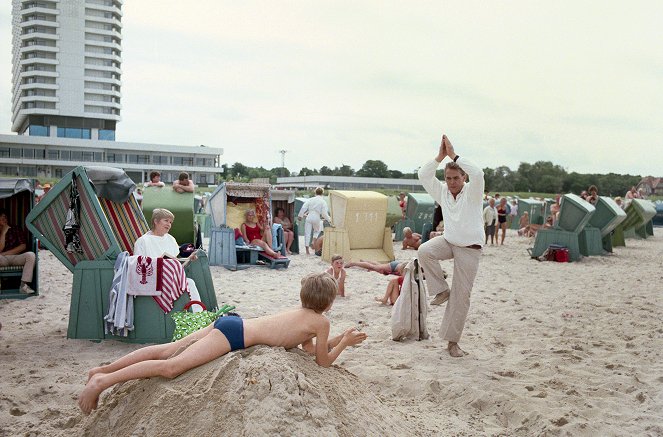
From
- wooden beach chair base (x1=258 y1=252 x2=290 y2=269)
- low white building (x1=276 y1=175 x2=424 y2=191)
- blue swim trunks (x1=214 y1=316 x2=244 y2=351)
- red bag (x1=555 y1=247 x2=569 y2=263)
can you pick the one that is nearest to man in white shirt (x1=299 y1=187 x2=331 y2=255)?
wooden beach chair base (x1=258 y1=252 x2=290 y2=269)

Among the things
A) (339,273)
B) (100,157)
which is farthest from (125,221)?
(100,157)

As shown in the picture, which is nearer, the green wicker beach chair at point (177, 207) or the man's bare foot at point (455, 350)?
the man's bare foot at point (455, 350)

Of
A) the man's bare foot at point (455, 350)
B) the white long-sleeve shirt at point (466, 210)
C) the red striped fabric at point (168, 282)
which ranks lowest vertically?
the man's bare foot at point (455, 350)

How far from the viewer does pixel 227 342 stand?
3.35 metres

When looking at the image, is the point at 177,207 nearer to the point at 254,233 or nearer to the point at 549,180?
the point at 254,233

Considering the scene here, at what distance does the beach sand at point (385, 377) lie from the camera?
10.2ft

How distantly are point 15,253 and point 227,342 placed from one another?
19.9 feet

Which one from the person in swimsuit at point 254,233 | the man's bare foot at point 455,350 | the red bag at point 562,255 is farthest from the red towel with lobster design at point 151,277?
the red bag at point 562,255

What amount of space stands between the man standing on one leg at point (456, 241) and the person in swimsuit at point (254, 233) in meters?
6.46

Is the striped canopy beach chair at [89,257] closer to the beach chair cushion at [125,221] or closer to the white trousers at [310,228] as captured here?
the beach chair cushion at [125,221]

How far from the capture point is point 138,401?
10.9ft

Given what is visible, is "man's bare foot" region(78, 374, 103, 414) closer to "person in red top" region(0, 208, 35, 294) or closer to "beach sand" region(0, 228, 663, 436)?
"beach sand" region(0, 228, 663, 436)

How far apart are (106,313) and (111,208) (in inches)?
53.0

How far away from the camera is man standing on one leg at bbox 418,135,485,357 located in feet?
17.7
